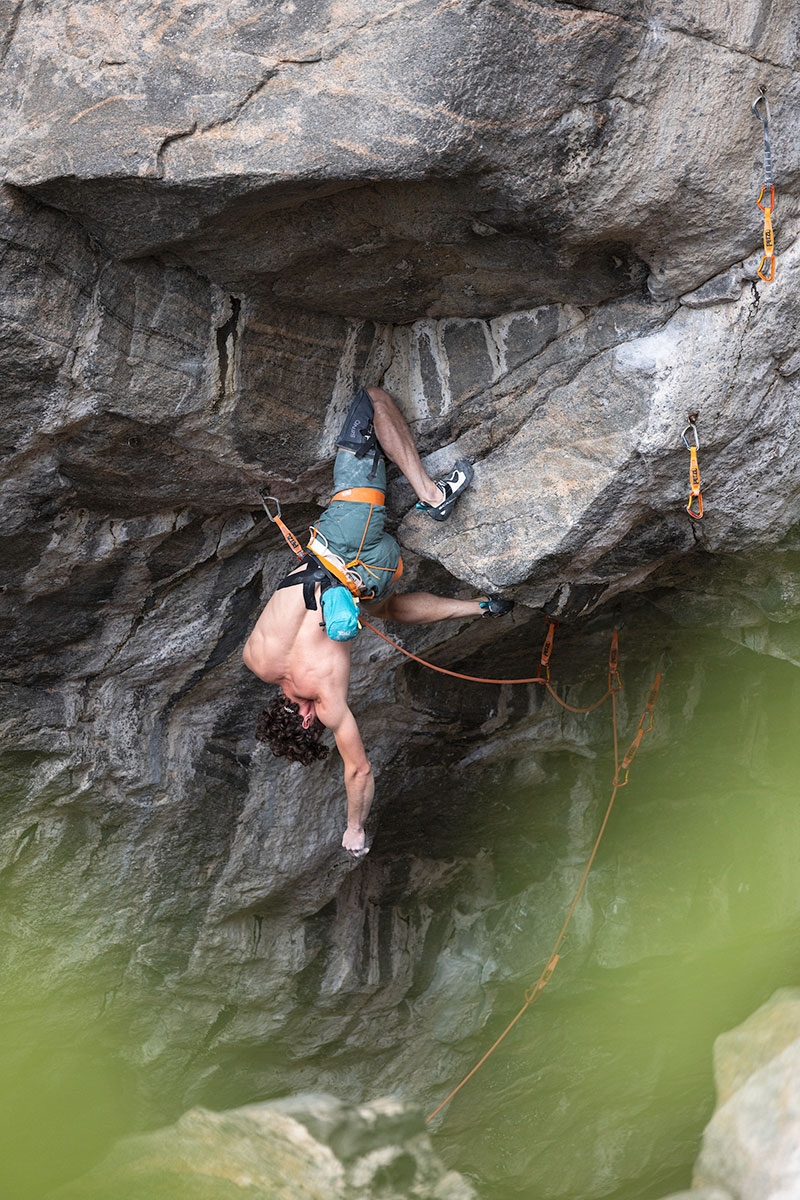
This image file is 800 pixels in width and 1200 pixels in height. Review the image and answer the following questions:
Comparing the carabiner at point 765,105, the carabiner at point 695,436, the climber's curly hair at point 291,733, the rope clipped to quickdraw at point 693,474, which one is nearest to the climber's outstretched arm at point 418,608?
the climber's curly hair at point 291,733

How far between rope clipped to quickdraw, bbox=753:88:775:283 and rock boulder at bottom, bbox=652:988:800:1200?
119 inches

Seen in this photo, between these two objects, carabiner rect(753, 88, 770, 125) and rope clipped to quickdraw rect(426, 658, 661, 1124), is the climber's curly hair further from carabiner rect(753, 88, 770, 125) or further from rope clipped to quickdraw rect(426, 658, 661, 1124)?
carabiner rect(753, 88, 770, 125)

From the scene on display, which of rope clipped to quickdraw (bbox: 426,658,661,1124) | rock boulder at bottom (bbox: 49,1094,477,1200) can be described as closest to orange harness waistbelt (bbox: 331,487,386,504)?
rope clipped to quickdraw (bbox: 426,658,661,1124)

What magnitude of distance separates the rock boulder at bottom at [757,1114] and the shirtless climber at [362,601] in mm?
1906

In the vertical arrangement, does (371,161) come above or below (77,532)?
above

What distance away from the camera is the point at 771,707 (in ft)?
18.3

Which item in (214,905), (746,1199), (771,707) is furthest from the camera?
(771,707)

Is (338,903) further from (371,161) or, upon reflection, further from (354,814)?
(371,161)

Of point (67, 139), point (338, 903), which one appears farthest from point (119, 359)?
point (338, 903)

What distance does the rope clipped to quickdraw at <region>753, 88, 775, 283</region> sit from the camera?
2900 millimetres

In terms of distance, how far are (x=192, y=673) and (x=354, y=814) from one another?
115 centimetres

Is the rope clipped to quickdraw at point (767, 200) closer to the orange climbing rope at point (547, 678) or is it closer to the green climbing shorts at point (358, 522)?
the green climbing shorts at point (358, 522)

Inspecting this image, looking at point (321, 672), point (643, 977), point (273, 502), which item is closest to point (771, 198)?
point (273, 502)

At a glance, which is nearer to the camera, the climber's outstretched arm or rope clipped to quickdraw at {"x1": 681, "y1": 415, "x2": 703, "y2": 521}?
rope clipped to quickdraw at {"x1": 681, "y1": 415, "x2": 703, "y2": 521}
